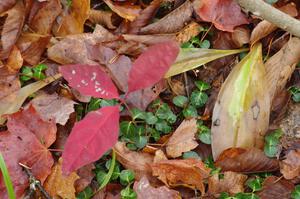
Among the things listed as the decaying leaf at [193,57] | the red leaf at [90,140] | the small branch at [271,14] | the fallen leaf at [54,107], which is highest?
the small branch at [271,14]

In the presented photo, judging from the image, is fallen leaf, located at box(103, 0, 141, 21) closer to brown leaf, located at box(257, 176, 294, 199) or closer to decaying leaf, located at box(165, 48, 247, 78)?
decaying leaf, located at box(165, 48, 247, 78)

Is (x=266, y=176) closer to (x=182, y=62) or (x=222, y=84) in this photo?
(x=222, y=84)

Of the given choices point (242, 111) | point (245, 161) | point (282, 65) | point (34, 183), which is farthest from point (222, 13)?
point (34, 183)

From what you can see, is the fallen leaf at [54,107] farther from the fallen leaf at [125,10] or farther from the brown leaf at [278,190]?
the brown leaf at [278,190]

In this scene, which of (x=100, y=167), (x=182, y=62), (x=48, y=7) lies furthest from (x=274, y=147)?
(x=48, y=7)

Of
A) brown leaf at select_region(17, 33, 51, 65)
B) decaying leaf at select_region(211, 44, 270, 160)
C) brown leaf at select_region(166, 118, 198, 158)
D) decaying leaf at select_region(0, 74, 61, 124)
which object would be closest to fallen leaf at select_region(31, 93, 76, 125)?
decaying leaf at select_region(0, 74, 61, 124)

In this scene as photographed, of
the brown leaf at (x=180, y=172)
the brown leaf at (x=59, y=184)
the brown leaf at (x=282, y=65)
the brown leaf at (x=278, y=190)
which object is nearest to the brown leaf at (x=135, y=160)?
the brown leaf at (x=180, y=172)
